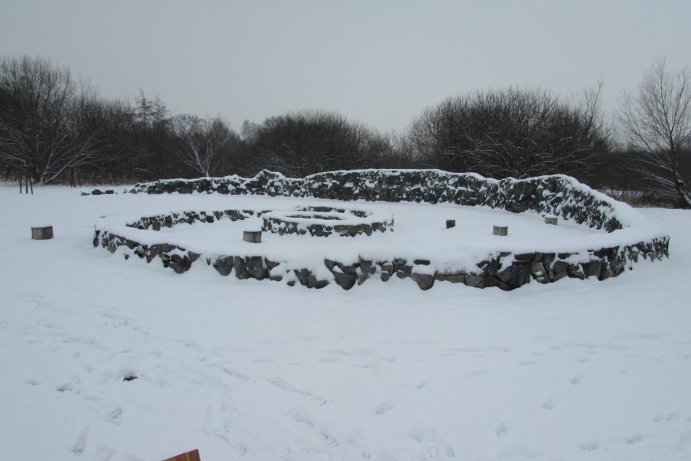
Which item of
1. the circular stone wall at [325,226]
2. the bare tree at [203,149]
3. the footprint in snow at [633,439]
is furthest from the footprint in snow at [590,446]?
the bare tree at [203,149]

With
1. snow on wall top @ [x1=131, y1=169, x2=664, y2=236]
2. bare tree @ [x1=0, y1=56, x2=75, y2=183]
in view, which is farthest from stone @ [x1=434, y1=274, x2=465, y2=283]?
bare tree @ [x1=0, y1=56, x2=75, y2=183]

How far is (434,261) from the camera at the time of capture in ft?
16.9

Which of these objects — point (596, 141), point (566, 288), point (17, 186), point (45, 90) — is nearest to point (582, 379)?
point (566, 288)

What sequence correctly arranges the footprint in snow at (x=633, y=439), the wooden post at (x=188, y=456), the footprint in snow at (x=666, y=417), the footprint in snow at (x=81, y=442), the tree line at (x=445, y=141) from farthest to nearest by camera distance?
the tree line at (x=445, y=141) < the footprint in snow at (x=666, y=417) < the footprint in snow at (x=633, y=439) < the footprint in snow at (x=81, y=442) < the wooden post at (x=188, y=456)

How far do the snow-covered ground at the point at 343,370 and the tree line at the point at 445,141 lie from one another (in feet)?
54.9

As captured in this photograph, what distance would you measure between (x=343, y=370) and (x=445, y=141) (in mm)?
23338

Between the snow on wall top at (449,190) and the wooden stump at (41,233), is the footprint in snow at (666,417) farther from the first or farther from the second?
the wooden stump at (41,233)

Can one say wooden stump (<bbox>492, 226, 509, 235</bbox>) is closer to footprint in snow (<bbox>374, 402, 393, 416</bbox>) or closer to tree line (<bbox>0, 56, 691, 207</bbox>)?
footprint in snow (<bbox>374, 402, 393, 416</bbox>)

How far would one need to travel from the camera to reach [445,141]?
Result: 80.9ft

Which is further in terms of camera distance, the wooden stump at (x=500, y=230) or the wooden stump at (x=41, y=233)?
the wooden stump at (x=500, y=230)

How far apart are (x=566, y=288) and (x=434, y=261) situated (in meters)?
1.75

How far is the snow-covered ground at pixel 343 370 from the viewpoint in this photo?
233 cm

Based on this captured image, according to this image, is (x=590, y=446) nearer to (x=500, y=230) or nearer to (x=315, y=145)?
(x=500, y=230)

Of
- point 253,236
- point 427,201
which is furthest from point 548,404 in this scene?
point 427,201
